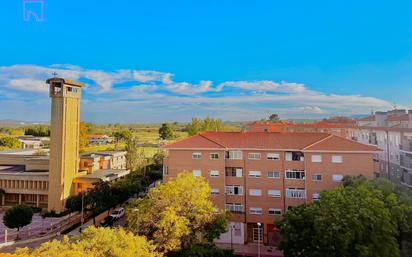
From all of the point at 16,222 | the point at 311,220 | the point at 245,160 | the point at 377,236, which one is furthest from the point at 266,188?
the point at 16,222

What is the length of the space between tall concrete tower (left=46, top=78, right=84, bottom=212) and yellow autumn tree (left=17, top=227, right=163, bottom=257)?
3039 centimetres

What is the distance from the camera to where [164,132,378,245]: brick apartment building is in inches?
1284

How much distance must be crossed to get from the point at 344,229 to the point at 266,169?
46.5 feet

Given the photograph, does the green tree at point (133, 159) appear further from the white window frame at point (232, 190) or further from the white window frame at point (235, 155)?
the white window frame at point (235, 155)

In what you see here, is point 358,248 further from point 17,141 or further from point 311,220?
point 17,141

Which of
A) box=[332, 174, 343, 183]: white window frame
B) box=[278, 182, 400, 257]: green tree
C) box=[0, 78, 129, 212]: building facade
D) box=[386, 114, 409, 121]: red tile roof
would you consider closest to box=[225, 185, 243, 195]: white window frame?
box=[332, 174, 343, 183]: white window frame

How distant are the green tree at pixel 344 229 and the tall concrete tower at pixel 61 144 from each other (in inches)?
1356

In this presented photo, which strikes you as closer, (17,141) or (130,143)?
(130,143)

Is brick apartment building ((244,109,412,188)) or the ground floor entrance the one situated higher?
brick apartment building ((244,109,412,188))

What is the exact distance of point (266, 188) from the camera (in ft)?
111

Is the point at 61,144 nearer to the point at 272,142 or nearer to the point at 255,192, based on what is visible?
the point at 255,192

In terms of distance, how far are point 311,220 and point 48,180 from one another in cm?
3970

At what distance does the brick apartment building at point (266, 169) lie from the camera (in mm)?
32625

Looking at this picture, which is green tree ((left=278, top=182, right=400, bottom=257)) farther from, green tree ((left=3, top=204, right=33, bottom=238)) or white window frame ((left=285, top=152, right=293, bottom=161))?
green tree ((left=3, top=204, right=33, bottom=238))
